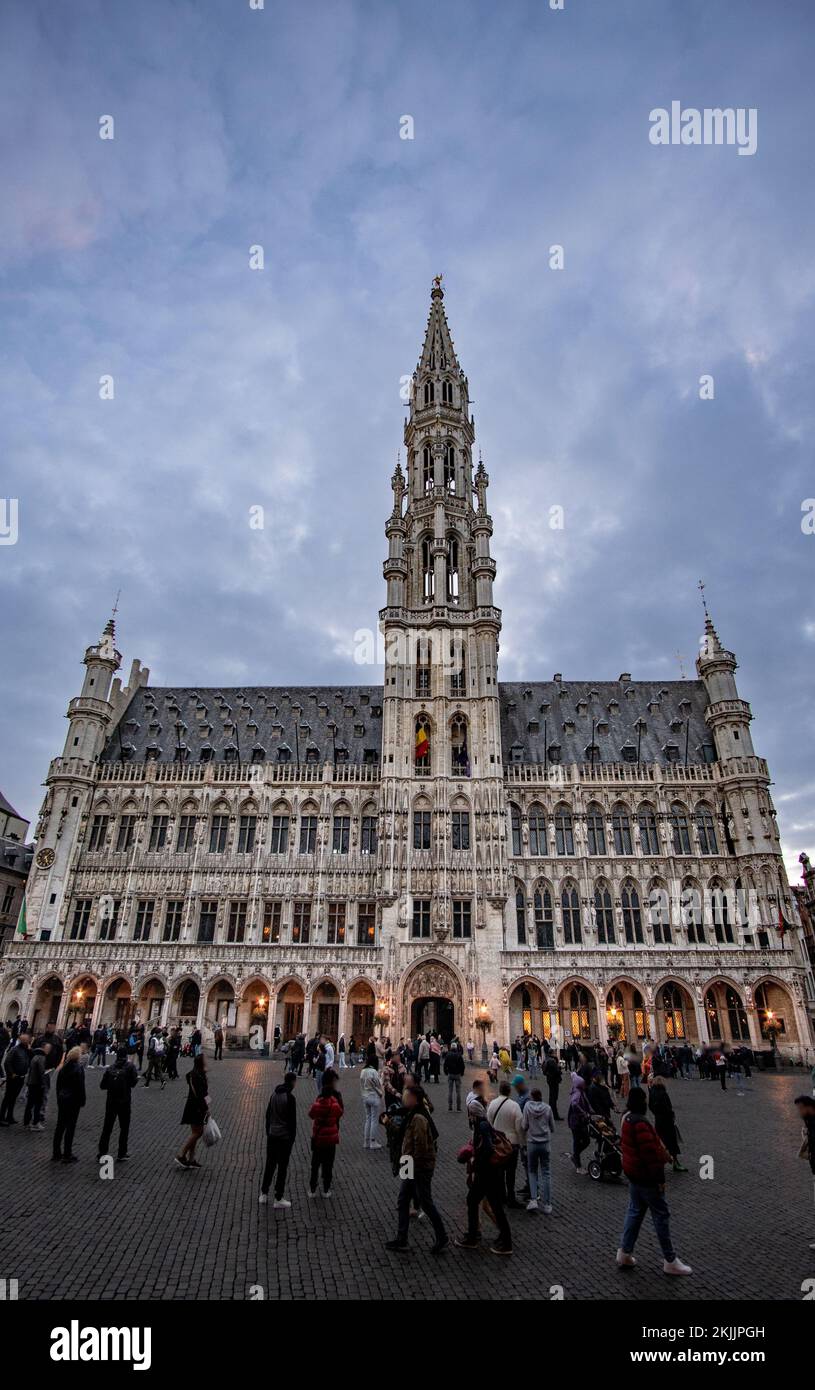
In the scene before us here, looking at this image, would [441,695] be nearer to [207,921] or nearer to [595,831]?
[595,831]

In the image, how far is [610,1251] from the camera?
8.79m

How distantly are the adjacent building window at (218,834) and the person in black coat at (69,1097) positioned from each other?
3443cm

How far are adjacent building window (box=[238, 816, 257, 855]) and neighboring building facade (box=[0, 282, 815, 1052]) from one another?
0.44 meters

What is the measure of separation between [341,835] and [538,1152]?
36.5 meters

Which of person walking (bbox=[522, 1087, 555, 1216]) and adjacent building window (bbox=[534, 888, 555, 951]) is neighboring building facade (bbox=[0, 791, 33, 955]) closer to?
adjacent building window (bbox=[534, 888, 555, 951])

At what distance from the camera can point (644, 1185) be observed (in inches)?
304

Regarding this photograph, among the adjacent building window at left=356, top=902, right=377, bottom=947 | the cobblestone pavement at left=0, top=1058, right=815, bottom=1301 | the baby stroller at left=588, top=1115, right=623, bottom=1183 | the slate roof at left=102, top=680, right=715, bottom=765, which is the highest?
the slate roof at left=102, top=680, right=715, bottom=765

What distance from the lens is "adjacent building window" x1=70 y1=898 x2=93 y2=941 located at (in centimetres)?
4447

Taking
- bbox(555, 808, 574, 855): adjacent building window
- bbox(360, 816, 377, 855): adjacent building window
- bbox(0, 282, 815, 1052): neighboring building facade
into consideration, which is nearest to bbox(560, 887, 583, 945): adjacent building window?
bbox(0, 282, 815, 1052): neighboring building facade

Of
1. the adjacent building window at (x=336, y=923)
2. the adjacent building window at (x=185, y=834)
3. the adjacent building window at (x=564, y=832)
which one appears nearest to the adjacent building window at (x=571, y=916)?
the adjacent building window at (x=564, y=832)

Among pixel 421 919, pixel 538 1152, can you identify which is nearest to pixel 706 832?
pixel 421 919
